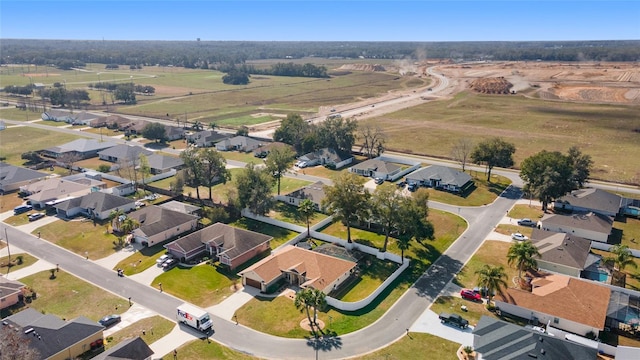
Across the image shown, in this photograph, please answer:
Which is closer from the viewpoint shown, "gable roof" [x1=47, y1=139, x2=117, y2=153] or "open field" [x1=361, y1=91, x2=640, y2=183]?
"gable roof" [x1=47, y1=139, x2=117, y2=153]

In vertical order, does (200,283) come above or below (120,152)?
below

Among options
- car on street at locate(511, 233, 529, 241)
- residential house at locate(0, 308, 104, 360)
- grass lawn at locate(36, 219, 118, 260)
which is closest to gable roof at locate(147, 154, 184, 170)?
grass lawn at locate(36, 219, 118, 260)

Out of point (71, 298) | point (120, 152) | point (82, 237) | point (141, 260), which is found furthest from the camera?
point (120, 152)

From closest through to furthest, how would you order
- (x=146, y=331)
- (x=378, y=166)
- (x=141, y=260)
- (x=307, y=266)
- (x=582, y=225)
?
(x=146, y=331) → (x=307, y=266) → (x=141, y=260) → (x=582, y=225) → (x=378, y=166)

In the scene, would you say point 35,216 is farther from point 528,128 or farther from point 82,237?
point 528,128

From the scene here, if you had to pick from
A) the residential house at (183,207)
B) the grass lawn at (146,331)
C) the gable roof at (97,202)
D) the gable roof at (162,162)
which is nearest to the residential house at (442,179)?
the residential house at (183,207)

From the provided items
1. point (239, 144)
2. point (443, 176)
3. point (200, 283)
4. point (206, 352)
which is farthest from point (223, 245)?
point (239, 144)

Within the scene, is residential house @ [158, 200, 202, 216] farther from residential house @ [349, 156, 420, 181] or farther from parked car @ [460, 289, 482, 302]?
parked car @ [460, 289, 482, 302]
